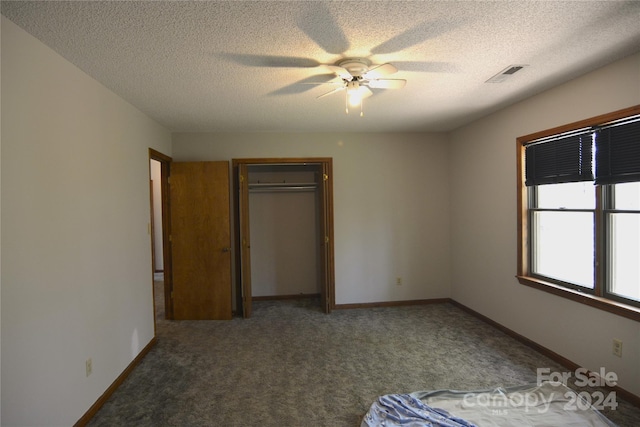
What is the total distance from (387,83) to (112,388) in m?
3.29

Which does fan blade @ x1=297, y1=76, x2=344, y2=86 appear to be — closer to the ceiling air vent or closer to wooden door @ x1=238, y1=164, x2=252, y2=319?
the ceiling air vent

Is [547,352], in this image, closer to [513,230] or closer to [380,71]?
[513,230]

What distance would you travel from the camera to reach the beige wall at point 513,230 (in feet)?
7.64

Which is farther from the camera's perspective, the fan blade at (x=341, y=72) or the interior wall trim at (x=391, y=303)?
the interior wall trim at (x=391, y=303)

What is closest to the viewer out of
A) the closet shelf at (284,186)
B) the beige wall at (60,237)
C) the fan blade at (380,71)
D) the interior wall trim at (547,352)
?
the beige wall at (60,237)

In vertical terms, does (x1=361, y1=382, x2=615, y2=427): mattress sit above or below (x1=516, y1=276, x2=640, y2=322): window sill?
below

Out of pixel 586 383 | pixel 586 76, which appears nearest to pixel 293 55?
pixel 586 76

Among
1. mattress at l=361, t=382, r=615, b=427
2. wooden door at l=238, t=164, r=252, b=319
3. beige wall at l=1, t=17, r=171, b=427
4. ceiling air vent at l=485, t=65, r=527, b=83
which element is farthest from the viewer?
wooden door at l=238, t=164, r=252, b=319

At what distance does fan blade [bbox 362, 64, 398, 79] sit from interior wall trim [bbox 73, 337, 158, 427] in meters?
3.12

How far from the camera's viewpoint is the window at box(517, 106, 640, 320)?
2.31m

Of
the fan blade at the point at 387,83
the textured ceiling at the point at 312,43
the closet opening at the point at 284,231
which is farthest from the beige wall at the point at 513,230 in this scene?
the closet opening at the point at 284,231

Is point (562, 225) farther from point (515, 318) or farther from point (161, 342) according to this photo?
point (161, 342)

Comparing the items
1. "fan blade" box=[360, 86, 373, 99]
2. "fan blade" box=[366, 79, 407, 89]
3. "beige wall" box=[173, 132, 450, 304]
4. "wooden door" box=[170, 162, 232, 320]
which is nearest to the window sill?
"beige wall" box=[173, 132, 450, 304]

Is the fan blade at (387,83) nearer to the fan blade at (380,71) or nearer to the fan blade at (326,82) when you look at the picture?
the fan blade at (380,71)
